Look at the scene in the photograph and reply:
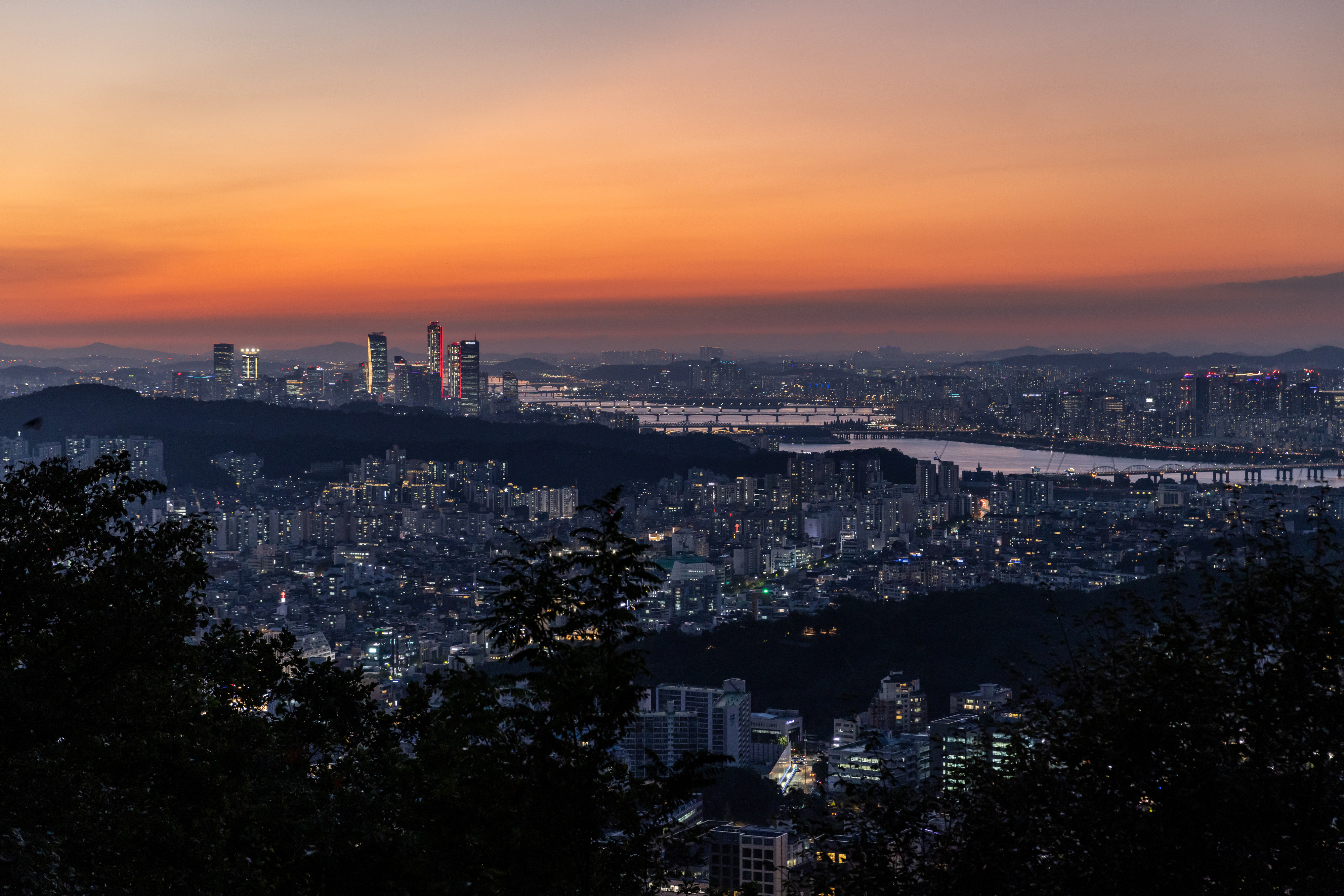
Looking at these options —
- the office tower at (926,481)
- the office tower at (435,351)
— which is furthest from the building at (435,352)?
the office tower at (926,481)

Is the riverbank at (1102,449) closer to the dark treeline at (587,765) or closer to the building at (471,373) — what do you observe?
the building at (471,373)

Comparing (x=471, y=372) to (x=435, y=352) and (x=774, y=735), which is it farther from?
(x=774, y=735)

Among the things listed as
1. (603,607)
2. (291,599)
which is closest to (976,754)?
(603,607)

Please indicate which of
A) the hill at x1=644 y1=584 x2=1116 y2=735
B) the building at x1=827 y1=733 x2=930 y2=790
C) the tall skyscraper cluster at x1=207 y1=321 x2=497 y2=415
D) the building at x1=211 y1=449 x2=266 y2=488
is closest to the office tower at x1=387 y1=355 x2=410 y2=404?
the tall skyscraper cluster at x1=207 y1=321 x2=497 y2=415

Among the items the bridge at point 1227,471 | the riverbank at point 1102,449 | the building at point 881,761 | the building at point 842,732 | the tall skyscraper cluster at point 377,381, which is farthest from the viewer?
the tall skyscraper cluster at point 377,381

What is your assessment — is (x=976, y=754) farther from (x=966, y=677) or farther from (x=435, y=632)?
(x=435, y=632)

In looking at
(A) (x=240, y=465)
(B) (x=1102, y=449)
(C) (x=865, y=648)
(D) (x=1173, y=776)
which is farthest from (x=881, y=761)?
(B) (x=1102, y=449)
